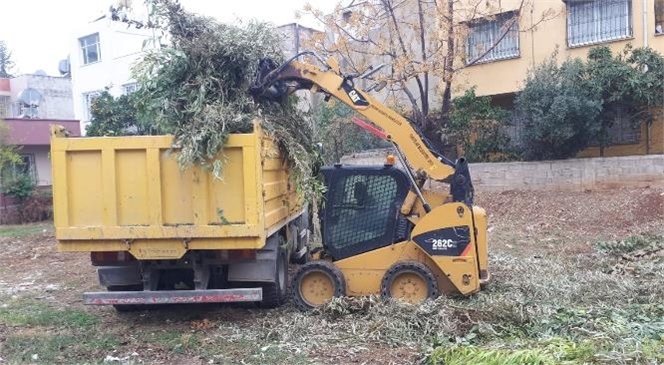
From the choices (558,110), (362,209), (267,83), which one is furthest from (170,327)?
(558,110)

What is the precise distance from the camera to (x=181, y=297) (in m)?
6.57

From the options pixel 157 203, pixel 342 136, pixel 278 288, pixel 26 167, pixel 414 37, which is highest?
pixel 414 37

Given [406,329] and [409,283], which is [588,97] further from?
[406,329]

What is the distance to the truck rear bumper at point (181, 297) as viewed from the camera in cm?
655

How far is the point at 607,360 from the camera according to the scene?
4.45 meters

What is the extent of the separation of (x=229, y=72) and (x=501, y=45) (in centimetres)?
1321

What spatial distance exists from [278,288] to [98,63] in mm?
26023

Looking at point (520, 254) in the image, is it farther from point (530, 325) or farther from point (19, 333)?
point (19, 333)

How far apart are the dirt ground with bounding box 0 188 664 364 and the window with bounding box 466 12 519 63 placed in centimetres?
743

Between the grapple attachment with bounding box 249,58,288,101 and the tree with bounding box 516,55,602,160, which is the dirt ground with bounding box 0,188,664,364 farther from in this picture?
the tree with bounding box 516,55,602,160

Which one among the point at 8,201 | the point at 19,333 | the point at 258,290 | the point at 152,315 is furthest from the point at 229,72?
the point at 8,201

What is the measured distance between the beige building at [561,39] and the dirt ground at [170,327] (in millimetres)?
5176

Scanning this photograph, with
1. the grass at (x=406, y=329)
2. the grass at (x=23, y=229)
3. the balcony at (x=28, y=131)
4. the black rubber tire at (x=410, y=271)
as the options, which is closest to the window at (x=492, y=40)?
the grass at (x=406, y=329)

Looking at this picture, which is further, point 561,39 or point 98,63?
point 98,63
